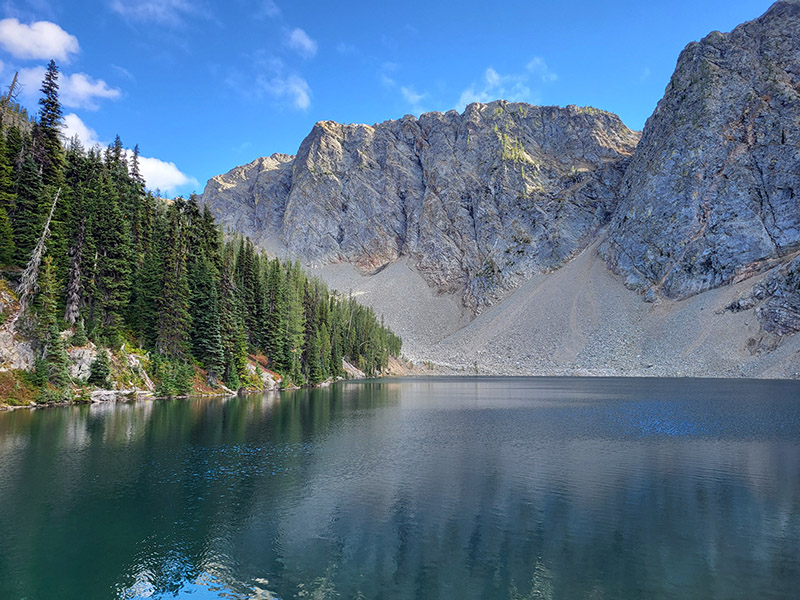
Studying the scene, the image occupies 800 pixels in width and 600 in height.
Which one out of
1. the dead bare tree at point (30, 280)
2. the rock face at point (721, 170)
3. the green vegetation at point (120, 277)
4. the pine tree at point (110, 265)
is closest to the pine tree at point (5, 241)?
the green vegetation at point (120, 277)

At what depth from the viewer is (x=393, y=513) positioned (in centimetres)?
1828

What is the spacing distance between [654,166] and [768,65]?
43.7 m

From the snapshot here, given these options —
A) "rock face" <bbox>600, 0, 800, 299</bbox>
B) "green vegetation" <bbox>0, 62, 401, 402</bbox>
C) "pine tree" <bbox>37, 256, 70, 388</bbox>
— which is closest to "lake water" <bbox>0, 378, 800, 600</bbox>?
"pine tree" <bbox>37, 256, 70, 388</bbox>

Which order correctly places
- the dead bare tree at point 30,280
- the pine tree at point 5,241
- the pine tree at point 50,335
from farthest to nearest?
the pine tree at point 5,241
the dead bare tree at point 30,280
the pine tree at point 50,335

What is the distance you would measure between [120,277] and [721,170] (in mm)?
168366

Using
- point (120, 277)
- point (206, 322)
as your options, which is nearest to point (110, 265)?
point (120, 277)

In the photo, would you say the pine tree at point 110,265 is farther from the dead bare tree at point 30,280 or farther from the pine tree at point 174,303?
the dead bare tree at point 30,280

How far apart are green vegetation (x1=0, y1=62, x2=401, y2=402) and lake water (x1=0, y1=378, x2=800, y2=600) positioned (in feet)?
50.6

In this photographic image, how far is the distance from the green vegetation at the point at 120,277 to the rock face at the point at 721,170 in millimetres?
128982

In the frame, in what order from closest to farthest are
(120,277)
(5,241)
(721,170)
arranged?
(5,241) → (120,277) → (721,170)

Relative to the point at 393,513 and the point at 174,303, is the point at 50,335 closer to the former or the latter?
the point at 174,303

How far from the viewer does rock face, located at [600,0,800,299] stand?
13688 cm

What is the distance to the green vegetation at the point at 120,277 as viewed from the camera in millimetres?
48094

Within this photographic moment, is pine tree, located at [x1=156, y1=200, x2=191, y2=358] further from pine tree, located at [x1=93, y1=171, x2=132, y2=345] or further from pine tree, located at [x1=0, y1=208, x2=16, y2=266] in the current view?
pine tree, located at [x1=0, y1=208, x2=16, y2=266]
